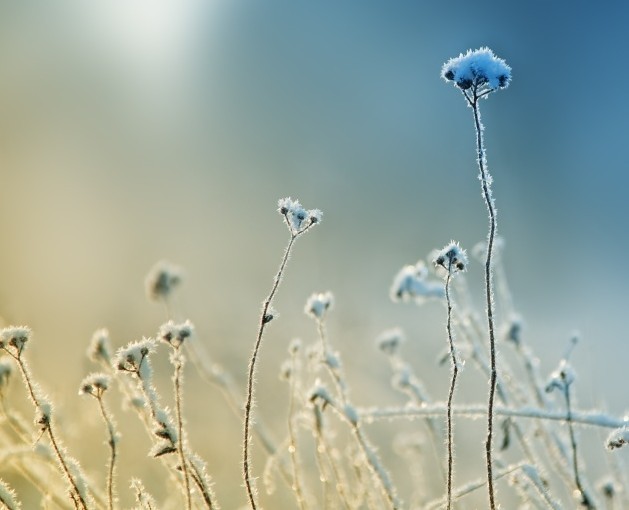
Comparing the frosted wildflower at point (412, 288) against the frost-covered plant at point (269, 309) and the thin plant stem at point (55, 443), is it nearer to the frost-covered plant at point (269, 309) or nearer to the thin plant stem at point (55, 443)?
the frost-covered plant at point (269, 309)

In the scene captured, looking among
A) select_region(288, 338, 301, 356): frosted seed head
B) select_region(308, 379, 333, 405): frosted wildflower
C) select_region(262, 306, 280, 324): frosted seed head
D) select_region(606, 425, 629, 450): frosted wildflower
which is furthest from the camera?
select_region(288, 338, 301, 356): frosted seed head

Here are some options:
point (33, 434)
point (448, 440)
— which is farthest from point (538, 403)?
point (33, 434)

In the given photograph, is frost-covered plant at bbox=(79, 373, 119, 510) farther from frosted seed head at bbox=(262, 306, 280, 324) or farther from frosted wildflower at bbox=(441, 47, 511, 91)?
frosted wildflower at bbox=(441, 47, 511, 91)

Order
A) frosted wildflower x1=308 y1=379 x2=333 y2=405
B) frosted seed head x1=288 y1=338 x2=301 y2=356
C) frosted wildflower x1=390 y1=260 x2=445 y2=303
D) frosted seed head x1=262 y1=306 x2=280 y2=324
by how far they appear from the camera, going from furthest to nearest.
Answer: frosted wildflower x1=390 y1=260 x2=445 y2=303 < frosted seed head x1=288 y1=338 x2=301 y2=356 < frosted wildflower x1=308 y1=379 x2=333 y2=405 < frosted seed head x1=262 y1=306 x2=280 y2=324

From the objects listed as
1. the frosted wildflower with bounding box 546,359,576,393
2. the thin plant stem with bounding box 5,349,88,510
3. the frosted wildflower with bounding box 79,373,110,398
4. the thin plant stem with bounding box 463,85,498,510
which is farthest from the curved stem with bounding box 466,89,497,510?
the frosted wildflower with bounding box 79,373,110,398

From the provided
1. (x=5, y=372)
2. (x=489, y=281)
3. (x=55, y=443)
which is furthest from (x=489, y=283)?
(x=5, y=372)

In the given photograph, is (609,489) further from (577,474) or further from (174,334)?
(174,334)
